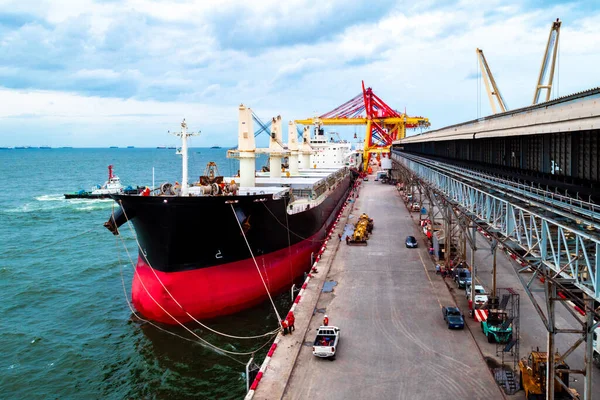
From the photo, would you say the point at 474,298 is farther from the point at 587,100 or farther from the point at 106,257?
the point at 106,257

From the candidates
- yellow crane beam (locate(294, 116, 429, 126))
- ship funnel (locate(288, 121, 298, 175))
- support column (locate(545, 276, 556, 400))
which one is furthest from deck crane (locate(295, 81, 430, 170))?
support column (locate(545, 276, 556, 400))

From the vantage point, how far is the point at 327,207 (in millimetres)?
38312

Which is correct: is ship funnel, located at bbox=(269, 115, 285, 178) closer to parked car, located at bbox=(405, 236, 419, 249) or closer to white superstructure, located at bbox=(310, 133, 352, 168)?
parked car, located at bbox=(405, 236, 419, 249)

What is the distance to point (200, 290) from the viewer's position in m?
20.0

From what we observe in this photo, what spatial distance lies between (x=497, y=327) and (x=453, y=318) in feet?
5.63

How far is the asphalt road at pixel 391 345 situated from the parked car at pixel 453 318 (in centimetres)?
24

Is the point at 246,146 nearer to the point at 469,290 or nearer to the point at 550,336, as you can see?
the point at 469,290

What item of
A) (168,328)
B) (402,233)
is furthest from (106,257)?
(402,233)

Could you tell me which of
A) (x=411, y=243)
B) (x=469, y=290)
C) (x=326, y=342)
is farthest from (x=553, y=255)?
(x=411, y=243)

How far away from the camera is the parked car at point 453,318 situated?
1572cm

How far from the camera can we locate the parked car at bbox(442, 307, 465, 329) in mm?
15719

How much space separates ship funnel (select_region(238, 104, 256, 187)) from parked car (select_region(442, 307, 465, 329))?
17.0 metres

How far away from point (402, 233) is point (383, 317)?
16.7 m

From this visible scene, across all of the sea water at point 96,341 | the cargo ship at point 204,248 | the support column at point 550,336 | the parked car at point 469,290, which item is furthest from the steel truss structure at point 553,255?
the cargo ship at point 204,248
